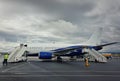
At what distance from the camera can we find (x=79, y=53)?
43.0 metres

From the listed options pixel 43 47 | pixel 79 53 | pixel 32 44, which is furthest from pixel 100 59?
pixel 32 44

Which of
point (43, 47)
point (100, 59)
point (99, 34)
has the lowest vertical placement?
point (100, 59)

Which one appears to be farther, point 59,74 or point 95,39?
point 95,39

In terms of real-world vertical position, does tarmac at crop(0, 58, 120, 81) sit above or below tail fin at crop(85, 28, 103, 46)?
below

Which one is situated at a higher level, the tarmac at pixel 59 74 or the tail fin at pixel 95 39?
the tail fin at pixel 95 39

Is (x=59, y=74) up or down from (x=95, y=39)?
down

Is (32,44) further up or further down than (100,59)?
further up

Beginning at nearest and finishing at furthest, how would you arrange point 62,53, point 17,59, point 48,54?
point 17,59
point 48,54
point 62,53

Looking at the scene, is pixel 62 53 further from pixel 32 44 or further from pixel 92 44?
pixel 92 44

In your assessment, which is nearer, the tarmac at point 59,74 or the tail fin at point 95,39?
the tarmac at point 59,74

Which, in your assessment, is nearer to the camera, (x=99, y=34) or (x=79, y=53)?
(x=79, y=53)

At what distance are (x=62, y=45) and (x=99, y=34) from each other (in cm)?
1260

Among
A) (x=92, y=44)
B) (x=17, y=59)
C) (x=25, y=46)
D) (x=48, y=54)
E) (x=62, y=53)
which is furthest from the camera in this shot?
(x=92, y=44)

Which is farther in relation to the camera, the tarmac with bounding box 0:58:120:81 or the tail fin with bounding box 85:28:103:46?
the tail fin with bounding box 85:28:103:46
